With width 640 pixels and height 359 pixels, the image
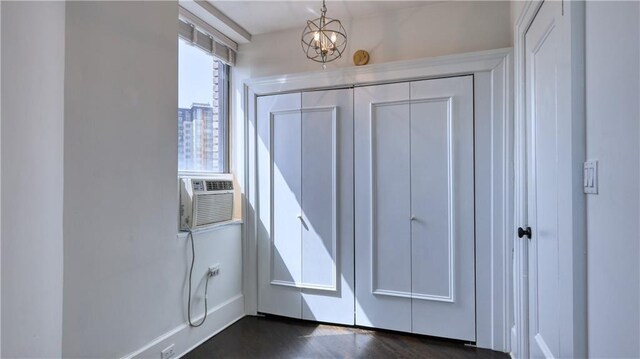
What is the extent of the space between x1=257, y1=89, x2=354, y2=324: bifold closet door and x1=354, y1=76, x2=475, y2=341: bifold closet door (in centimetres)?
12

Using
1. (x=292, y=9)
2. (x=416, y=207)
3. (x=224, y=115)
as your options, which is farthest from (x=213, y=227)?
(x=292, y=9)

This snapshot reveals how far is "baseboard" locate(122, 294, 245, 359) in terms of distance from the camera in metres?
1.92

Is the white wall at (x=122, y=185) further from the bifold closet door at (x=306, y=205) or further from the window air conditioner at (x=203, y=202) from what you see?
the bifold closet door at (x=306, y=205)

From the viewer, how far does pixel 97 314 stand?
158 cm

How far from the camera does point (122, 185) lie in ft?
5.53

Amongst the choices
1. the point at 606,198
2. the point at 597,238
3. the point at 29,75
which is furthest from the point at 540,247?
the point at 29,75

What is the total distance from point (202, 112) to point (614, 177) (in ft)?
8.68

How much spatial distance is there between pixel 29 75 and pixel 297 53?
2.03 m

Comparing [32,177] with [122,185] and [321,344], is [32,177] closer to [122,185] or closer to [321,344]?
[122,185]

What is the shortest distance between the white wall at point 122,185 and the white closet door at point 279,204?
766 mm

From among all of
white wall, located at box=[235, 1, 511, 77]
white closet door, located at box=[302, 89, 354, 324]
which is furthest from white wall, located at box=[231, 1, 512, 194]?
white closet door, located at box=[302, 89, 354, 324]

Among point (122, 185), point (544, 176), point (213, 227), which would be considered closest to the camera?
point (544, 176)

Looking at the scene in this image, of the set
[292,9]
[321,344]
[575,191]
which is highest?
[292,9]

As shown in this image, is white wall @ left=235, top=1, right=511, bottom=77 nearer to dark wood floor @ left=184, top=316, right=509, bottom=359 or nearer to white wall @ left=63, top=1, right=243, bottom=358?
white wall @ left=63, top=1, right=243, bottom=358
